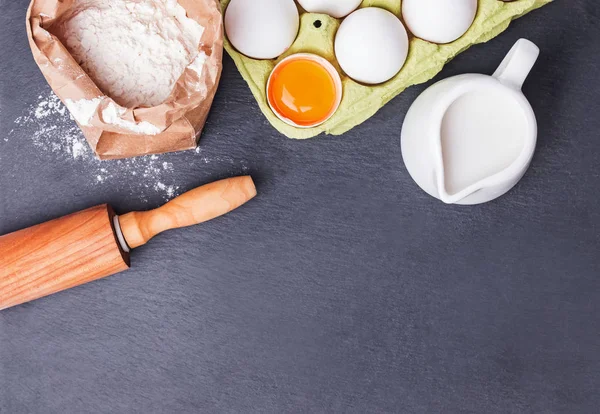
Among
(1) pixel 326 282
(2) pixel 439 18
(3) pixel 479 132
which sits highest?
(2) pixel 439 18

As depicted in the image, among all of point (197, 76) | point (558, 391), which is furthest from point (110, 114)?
point (558, 391)

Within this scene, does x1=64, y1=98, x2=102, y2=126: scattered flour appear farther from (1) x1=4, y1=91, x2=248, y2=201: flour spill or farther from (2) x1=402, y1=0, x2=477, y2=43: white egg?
(2) x1=402, y1=0, x2=477, y2=43: white egg

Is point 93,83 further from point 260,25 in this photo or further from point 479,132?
point 479,132

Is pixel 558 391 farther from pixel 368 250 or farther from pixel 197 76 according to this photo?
pixel 197 76

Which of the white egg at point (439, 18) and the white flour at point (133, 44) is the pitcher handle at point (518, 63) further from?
the white flour at point (133, 44)

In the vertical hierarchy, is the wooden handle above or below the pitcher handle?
below

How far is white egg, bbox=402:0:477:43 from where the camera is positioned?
2.30 feet

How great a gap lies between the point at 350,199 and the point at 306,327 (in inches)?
7.6

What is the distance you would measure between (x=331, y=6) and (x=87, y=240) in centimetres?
43

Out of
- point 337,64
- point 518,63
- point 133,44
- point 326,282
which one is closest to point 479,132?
point 518,63

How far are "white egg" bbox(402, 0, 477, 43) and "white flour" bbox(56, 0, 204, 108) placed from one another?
25cm

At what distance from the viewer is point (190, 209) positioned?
2.65 feet

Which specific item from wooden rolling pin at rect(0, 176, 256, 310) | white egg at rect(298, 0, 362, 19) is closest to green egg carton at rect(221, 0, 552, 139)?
white egg at rect(298, 0, 362, 19)

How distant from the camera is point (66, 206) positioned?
2.84 ft
